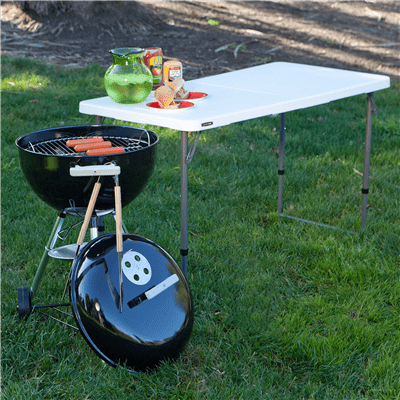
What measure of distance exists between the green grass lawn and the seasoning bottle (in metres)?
1.04

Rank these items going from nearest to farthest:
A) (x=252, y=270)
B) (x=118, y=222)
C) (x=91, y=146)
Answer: (x=118, y=222) < (x=91, y=146) < (x=252, y=270)

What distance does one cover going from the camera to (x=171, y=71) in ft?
9.78

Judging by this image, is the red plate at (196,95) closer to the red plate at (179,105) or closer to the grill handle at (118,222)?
the red plate at (179,105)

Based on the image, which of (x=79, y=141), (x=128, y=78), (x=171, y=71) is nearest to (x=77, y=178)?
(x=79, y=141)

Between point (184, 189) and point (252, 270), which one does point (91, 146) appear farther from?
point (252, 270)

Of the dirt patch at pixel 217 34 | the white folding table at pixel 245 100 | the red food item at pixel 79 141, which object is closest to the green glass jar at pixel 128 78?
the white folding table at pixel 245 100

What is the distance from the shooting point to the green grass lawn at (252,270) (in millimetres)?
2361

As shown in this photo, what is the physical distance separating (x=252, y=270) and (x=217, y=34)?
6.41m

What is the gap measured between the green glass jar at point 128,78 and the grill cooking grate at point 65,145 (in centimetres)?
23

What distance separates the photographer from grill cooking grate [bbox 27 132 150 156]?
2.54m

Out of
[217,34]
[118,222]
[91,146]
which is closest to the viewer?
[118,222]

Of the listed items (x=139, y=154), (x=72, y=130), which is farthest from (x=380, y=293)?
(x=72, y=130)

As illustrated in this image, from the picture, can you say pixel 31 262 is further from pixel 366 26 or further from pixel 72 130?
pixel 366 26

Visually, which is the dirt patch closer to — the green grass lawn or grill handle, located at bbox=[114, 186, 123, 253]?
the green grass lawn
